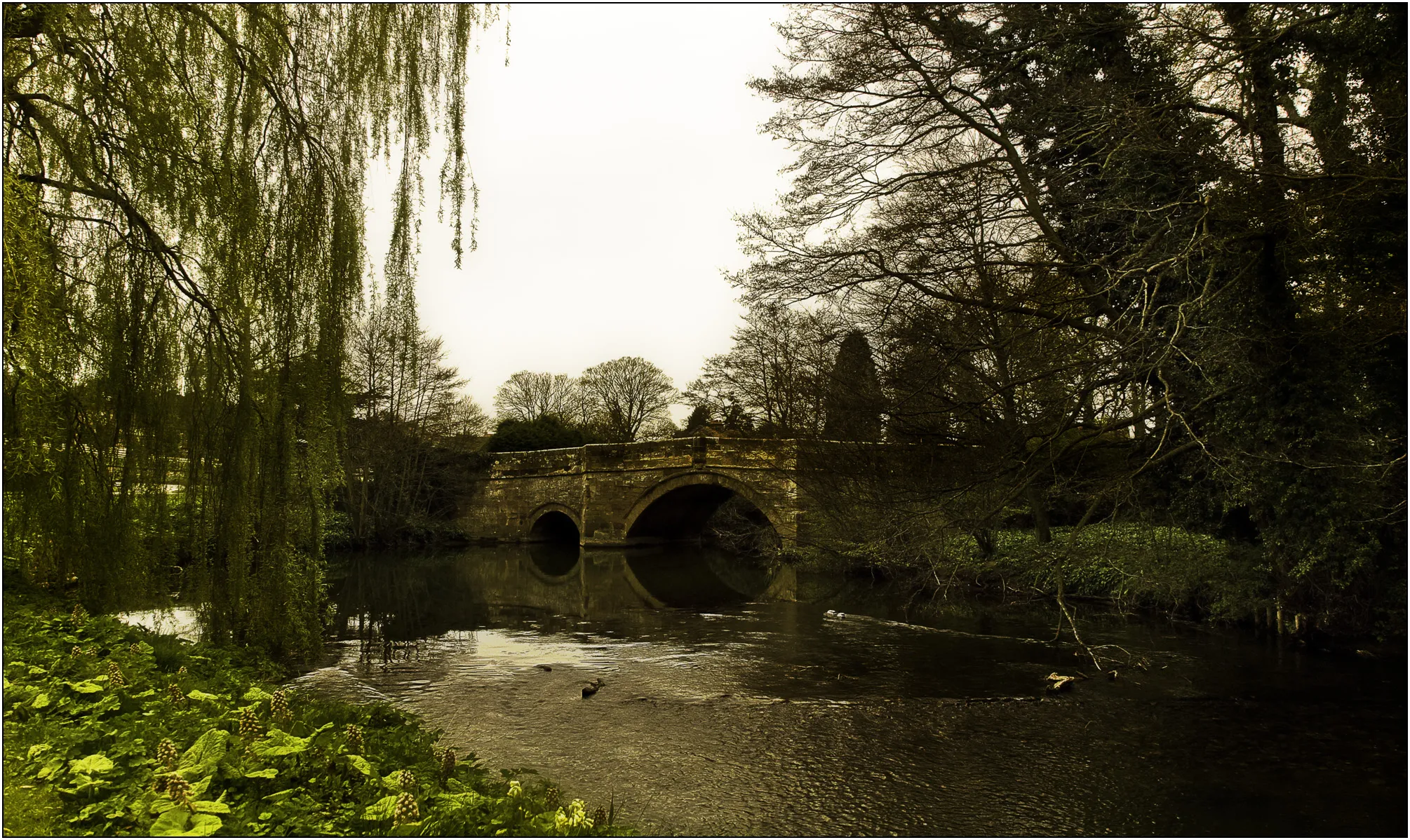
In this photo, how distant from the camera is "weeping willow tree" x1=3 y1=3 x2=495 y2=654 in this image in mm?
4402

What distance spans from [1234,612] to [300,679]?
933 centimetres

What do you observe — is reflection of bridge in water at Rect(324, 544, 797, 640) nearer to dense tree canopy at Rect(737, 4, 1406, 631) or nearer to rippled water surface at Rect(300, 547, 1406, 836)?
rippled water surface at Rect(300, 547, 1406, 836)

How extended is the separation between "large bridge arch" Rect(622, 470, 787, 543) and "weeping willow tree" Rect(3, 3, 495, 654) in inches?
684

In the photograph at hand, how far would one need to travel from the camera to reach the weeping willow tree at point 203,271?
4402mm

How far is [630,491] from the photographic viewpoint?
25594 mm

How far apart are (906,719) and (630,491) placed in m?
19.7

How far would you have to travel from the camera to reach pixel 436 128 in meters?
5.10

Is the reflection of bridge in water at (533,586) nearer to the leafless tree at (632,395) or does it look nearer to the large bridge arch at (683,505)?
the large bridge arch at (683,505)

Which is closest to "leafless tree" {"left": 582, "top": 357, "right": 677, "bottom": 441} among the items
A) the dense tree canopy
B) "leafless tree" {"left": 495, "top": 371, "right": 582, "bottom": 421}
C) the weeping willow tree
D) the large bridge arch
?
"leafless tree" {"left": 495, "top": 371, "right": 582, "bottom": 421}

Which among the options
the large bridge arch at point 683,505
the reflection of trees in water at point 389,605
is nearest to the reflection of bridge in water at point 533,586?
the reflection of trees in water at point 389,605

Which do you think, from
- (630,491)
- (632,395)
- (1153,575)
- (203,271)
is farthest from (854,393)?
(632,395)

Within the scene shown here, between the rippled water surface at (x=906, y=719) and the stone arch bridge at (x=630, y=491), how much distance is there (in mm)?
9377

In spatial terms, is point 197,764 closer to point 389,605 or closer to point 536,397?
point 389,605

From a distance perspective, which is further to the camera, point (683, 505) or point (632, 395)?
point (632, 395)
